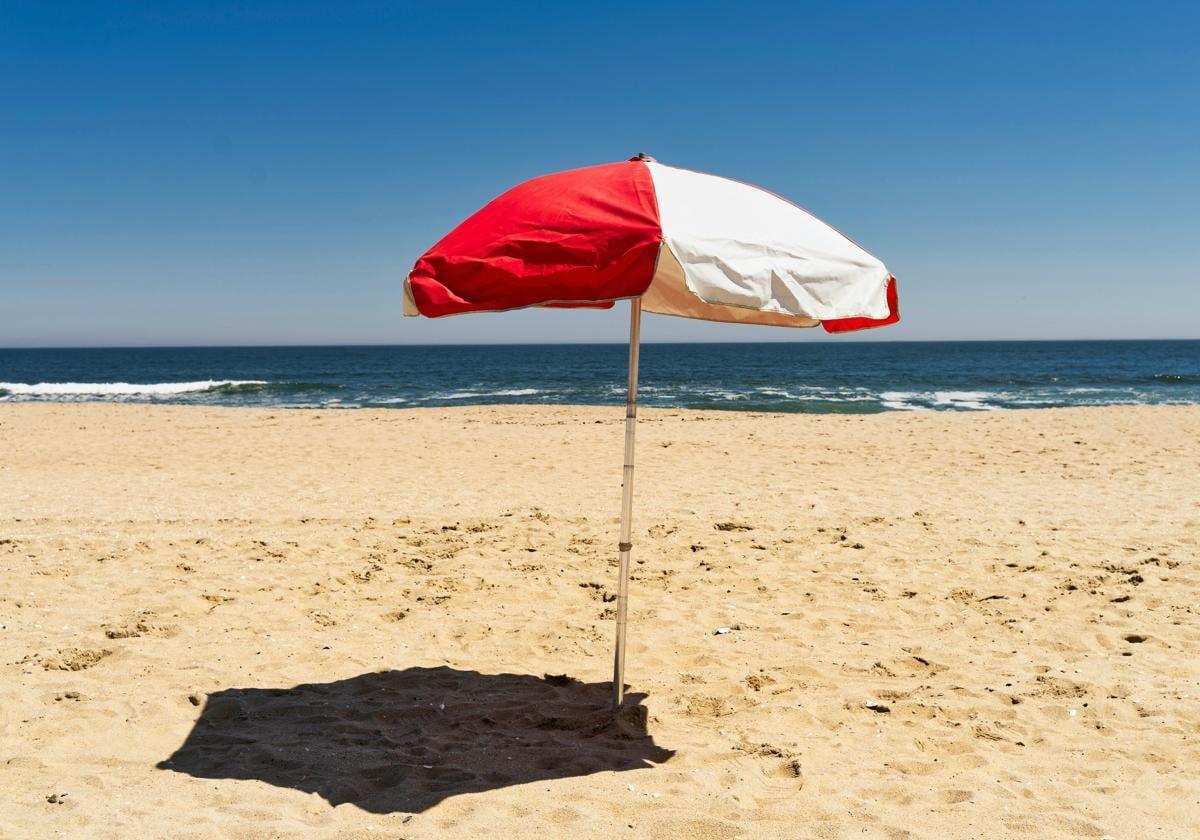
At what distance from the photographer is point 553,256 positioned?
2973 millimetres

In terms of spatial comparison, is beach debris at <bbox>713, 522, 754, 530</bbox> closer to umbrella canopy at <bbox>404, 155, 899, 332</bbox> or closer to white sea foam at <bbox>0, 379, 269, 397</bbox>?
umbrella canopy at <bbox>404, 155, 899, 332</bbox>

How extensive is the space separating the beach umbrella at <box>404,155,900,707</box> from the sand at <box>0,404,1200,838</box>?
1890 millimetres

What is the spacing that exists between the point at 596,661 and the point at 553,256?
8.78ft

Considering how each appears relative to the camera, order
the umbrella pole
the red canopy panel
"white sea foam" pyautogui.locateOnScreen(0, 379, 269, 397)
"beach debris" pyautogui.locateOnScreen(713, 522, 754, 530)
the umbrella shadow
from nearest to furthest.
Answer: the red canopy panel, the umbrella shadow, the umbrella pole, "beach debris" pyautogui.locateOnScreen(713, 522, 754, 530), "white sea foam" pyautogui.locateOnScreen(0, 379, 269, 397)

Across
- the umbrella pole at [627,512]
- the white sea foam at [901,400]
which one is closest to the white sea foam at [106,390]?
the white sea foam at [901,400]

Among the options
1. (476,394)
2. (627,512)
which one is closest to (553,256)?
(627,512)

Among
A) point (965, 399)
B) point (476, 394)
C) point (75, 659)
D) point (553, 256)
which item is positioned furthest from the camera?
point (476, 394)

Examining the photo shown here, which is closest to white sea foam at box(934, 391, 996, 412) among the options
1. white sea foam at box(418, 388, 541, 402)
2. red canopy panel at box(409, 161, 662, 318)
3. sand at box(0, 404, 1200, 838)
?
white sea foam at box(418, 388, 541, 402)

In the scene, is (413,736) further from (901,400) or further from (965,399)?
(965,399)

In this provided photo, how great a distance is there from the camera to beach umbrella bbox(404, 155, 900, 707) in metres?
2.88

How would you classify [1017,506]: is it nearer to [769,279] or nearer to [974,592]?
[974,592]

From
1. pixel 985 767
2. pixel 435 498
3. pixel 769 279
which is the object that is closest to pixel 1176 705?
pixel 985 767

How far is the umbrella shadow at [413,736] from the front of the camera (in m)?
3.31

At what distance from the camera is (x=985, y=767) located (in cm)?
335
